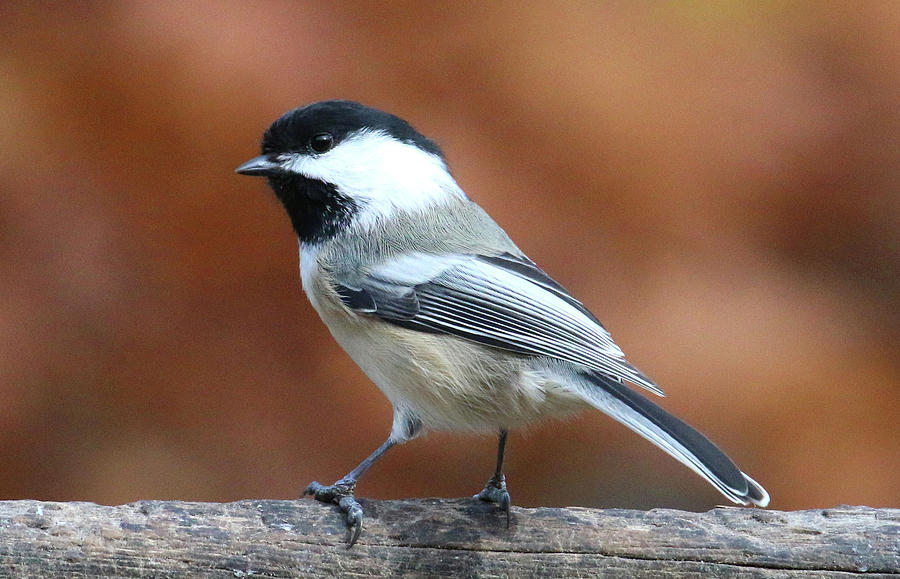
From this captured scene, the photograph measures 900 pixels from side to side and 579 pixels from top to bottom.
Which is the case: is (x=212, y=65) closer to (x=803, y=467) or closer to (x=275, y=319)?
(x=275, y=319)

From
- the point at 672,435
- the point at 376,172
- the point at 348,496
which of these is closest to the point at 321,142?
the point at 376,172

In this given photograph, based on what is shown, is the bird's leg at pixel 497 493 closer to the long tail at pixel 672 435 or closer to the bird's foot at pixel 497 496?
the bird's foot at pixel 497 496

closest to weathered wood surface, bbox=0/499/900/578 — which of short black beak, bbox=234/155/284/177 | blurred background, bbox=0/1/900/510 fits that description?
blurred background, bbox=0/1/900/510

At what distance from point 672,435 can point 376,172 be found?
1.97ft

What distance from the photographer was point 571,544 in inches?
43.6

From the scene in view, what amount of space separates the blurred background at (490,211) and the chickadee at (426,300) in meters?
0.15

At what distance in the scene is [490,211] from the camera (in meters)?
1.55

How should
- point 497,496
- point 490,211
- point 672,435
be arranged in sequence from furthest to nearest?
point 490,211, point 497,496, point 672,435

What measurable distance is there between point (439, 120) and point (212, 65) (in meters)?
0.38

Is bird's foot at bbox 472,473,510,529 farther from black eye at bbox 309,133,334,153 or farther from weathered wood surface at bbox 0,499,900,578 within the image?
black eye at bbox 309,133,334,153

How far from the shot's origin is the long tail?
103 centimetres

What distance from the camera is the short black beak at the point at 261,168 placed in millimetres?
1375

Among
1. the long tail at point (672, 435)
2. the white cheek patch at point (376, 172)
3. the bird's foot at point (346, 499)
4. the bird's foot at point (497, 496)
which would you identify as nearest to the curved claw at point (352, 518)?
the bird's foot at point (346, 499)

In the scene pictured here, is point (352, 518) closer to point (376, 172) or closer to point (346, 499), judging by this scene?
point (346, 499)
